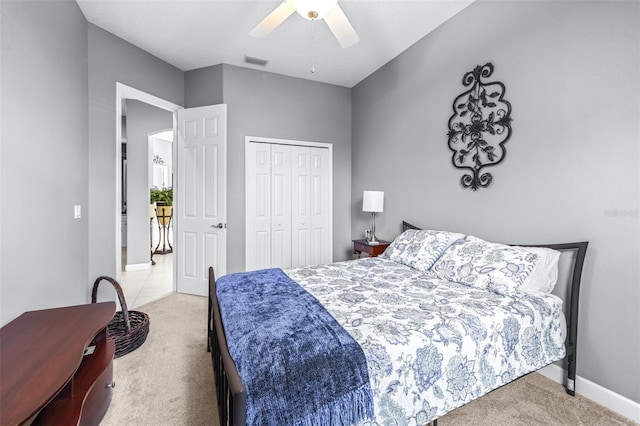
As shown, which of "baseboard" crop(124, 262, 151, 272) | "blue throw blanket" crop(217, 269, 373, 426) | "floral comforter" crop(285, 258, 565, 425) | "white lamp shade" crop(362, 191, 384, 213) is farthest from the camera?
"baseboard" crop(124, 262, 151, 272)

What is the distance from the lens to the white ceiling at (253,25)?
104 inches

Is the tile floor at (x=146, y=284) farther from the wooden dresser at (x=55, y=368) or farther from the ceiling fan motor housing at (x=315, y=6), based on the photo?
the ceiling fan motor housing at (x=315, y=6)

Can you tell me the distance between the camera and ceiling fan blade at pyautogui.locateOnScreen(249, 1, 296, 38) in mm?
2020

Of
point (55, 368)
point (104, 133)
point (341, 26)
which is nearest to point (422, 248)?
point (341, 26)

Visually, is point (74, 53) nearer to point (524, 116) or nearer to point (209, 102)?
point (209, 102)

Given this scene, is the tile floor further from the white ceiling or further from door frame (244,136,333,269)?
the white ceiling

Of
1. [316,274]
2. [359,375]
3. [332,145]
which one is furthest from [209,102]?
[359,375]

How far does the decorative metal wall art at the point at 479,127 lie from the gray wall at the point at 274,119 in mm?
2004

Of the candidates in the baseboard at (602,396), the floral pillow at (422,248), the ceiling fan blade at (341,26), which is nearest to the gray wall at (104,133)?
the ceiling fan blade at (341,26)

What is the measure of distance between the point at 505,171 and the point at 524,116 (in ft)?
1.41

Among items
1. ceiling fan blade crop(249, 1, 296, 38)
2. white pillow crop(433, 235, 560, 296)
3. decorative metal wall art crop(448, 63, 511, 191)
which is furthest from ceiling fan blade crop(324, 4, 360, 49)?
white pillow crop(433, 235, 560, 296)

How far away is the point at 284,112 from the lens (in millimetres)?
4137

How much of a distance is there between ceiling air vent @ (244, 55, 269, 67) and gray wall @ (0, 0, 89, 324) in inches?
63.1

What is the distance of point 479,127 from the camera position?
2566 millimetres
